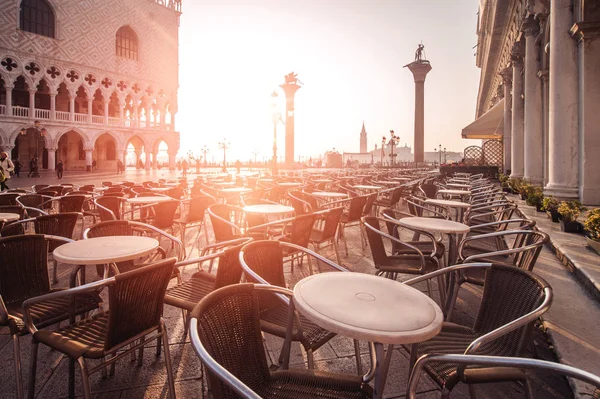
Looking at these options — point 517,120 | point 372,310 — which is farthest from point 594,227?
point 517,120

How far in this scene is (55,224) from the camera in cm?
388

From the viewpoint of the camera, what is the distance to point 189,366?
256 cm

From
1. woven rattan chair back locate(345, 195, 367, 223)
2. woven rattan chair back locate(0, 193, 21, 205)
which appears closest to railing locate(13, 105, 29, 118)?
woven rattan chair back locate(0, 193, 21, 205)

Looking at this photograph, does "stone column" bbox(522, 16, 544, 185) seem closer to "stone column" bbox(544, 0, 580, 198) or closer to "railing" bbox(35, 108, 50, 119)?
"stone column" bbox(544, 0, 580, 198)

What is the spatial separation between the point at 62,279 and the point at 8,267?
2.02m

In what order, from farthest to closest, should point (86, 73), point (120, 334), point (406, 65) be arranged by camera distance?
point (406, 65)
point (86, 73)
point (120, 334)

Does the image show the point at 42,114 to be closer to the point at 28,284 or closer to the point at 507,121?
the point at 507,121

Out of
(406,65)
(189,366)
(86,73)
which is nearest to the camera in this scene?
(189,366)

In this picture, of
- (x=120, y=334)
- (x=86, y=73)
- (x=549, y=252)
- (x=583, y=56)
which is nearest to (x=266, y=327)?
(x=120, y=334)

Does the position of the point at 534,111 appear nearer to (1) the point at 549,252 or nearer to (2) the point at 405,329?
(1) the point at 549,252

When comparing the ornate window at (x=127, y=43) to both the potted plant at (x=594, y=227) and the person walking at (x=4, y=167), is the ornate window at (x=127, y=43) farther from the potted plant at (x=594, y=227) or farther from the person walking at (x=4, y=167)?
the potted plant at (x=594, y=227)

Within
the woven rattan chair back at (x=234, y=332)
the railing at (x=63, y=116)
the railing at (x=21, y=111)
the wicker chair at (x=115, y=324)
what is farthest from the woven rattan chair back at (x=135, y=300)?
the railing at (x=63, y=116)

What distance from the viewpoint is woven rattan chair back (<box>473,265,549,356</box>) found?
1.84m

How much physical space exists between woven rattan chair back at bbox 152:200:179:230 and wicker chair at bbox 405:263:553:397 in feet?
14.8
